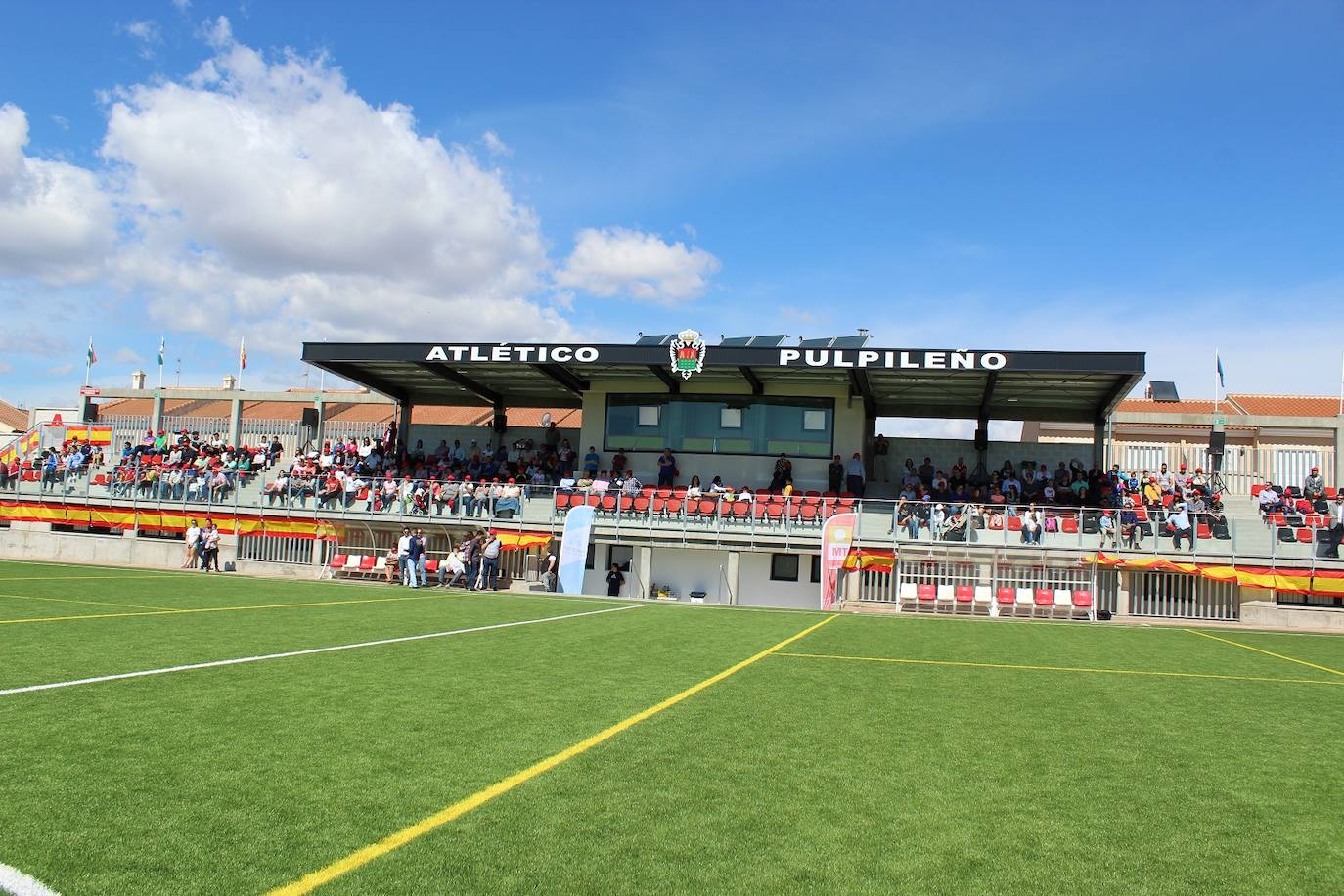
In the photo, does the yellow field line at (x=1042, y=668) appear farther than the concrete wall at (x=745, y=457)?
No

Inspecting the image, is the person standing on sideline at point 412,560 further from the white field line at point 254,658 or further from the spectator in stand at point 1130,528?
the spectator in stand at point 1130,528

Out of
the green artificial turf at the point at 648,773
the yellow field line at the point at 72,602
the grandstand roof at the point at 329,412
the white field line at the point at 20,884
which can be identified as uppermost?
the grandstand roof at the point at 329,412

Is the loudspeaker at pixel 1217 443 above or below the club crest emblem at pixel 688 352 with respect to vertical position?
below

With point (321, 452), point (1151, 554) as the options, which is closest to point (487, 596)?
point (1151, 554)

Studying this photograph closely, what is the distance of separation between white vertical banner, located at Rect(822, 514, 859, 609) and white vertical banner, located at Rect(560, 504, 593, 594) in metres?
6.61

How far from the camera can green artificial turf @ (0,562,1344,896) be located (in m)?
4.29

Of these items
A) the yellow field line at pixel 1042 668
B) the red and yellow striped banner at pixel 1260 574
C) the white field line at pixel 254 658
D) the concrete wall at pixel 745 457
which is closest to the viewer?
the white field line at pixel 254 658

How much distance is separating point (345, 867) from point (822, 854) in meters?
2.13

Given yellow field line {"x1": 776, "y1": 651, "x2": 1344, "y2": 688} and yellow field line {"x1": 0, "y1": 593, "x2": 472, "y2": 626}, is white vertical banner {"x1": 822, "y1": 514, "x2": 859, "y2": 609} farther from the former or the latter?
yellow field line {"x1": 776, "y1": 651, "x2": 1344, "y2": 688}

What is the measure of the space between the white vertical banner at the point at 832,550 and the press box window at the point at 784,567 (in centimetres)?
398

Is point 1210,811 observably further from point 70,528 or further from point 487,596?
point 70,528

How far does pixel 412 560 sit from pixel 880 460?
57.7 ft

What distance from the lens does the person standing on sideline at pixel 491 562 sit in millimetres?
26875

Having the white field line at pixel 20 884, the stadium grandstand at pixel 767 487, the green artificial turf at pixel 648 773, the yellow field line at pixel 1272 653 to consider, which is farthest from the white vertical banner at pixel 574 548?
the white field line at pixel 20 884
